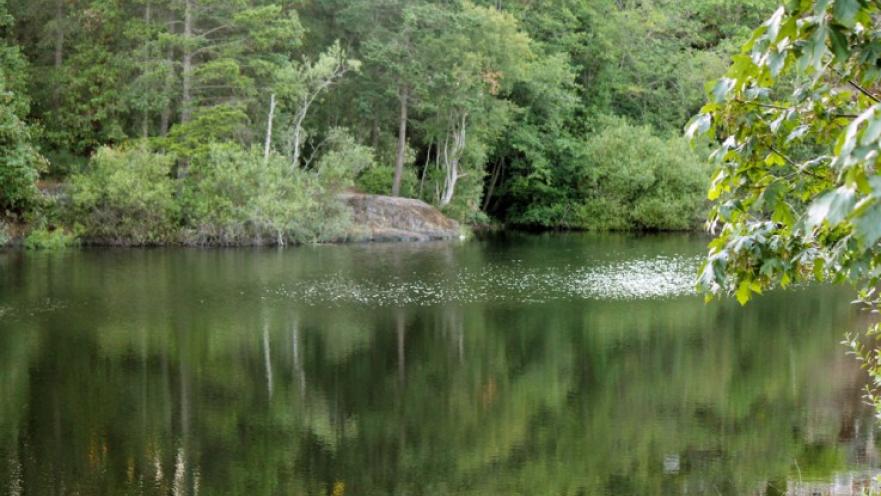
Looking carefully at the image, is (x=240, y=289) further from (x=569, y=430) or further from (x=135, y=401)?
(x=569, y=430)

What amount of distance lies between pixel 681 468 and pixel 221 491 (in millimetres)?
4694

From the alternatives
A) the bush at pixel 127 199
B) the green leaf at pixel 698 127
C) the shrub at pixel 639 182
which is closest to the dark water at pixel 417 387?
the green leaf at pixel 698 127

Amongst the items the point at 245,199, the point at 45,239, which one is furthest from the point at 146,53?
the point at 45,239

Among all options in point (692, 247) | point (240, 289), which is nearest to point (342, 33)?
point (692, 247)

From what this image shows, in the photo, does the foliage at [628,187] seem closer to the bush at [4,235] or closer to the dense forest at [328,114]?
the dense forest at [328,114]

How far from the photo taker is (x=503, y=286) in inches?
960

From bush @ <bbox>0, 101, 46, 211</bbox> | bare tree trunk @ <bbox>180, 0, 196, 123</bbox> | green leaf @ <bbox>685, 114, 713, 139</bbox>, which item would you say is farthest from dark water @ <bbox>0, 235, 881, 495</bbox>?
bare tree trunk @ <bbox>180, 0, 196, 123</bbox>

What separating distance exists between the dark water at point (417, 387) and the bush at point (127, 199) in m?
6.86

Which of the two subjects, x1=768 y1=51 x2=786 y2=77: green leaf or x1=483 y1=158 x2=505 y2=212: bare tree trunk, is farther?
x1=483 y1=158 x2=505 y2=212: bare tree trunk

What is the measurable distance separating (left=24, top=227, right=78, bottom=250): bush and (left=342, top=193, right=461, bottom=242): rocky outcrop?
9.67 m

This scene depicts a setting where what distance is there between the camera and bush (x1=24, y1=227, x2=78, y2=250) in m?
31.0

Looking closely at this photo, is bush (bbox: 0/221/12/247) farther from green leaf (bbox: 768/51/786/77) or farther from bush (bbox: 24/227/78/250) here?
green leaf (bbox: 768/51/786/77)

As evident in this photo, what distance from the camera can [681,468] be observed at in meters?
10.4

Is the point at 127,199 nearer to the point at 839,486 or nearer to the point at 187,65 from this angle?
the point at 187,65
